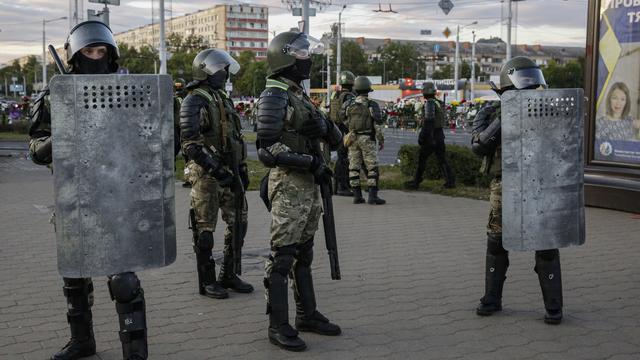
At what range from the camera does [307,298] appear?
16.1 ft

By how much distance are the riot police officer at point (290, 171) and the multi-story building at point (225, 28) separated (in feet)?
385

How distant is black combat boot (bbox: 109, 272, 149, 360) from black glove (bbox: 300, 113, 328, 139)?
1.49 metres

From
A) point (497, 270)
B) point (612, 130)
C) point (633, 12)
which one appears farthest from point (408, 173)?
point (497, 270)

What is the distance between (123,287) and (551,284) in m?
2.98

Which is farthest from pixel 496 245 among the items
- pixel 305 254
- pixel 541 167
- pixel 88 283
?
pixel 88 283

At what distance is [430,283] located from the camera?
628cm

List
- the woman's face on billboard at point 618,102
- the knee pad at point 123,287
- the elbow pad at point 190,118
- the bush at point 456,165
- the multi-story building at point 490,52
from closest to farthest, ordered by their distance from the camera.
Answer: the knee pad at point 123,287
the elbow pad at point 190,118
the woman's face on billboard at point 618,102
the bush at point 456,165
the multi-story building at point 490,52

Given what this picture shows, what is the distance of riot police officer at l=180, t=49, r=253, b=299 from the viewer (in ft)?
18.6

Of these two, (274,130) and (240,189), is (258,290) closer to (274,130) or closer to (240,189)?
(240,189)

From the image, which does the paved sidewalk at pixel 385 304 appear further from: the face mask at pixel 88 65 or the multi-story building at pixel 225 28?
the multi-story building at pixel 225 28

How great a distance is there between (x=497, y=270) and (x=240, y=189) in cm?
205

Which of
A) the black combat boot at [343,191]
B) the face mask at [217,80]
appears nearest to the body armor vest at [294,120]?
the face mask at [217,80]

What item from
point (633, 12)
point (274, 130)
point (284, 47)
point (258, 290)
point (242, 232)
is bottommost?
point (258, 290)

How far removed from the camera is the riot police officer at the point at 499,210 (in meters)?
5.12
